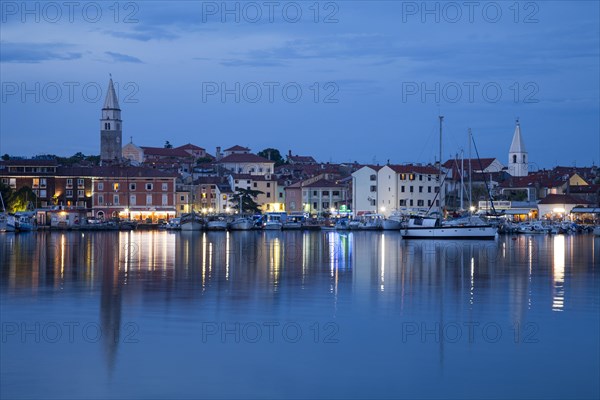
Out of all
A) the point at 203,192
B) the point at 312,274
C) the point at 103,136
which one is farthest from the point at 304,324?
the point at 103,136

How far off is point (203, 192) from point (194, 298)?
79.6 m

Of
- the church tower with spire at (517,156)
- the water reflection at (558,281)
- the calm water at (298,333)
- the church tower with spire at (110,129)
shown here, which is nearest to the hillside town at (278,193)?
the church tower with spire at (517,156)

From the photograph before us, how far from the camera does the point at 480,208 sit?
86875mm

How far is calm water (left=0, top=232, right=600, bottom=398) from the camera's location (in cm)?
Result: 1324

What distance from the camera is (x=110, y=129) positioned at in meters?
122

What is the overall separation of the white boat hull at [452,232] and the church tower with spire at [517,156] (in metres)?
60.9

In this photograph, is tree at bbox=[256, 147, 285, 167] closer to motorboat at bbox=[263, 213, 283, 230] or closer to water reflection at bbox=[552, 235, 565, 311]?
motorboat at bbox=[263, 213, 283, 230]

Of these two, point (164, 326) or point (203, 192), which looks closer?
point (164, 326)

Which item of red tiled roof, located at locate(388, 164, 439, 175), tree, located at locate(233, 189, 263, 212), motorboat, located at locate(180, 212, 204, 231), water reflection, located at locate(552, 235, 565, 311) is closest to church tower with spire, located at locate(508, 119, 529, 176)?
red tiled roof, located at locate(388, 164, 439, 175)

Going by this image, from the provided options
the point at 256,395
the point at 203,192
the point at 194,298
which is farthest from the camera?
the point at 203,192

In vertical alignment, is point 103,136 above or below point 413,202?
above

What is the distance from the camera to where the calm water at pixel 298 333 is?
13.2m

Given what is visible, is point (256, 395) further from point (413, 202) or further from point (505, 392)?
point (413, 202)

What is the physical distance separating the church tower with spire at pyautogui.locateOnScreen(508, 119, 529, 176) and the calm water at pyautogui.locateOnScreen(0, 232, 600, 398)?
8703cm
